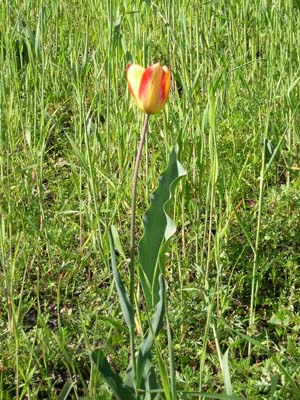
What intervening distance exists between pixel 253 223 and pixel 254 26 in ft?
2.80

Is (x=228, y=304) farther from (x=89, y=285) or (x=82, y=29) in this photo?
(x=82, y=29)

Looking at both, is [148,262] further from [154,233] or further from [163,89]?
[163,89]

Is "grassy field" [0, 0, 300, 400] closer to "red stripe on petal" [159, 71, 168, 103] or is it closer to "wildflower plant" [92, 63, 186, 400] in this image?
"wildflower plant" [92, 63, 186, 400]

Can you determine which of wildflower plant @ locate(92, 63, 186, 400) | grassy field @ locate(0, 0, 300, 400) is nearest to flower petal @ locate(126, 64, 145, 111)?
wildflower plant @ locate(92, 63, 186, 400)

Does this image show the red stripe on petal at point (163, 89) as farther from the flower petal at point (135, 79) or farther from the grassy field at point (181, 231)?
the grassy field at point (181, 231)

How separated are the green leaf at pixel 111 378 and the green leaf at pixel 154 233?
152 mm

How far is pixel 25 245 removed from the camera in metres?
1.61

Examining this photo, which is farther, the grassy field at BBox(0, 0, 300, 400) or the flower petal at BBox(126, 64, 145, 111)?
the grassy field at BBox(0, 0, 300, 400)

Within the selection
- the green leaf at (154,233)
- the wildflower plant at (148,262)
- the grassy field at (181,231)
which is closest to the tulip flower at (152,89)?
the wildflower plant at (148,262)

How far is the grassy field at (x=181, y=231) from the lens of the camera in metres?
1.33

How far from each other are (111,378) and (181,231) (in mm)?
694

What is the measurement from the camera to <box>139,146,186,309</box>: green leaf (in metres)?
1.17

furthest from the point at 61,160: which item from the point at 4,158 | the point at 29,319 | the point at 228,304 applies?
the point at 228,304

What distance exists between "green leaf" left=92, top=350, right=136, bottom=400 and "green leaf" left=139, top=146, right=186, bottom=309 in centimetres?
15
